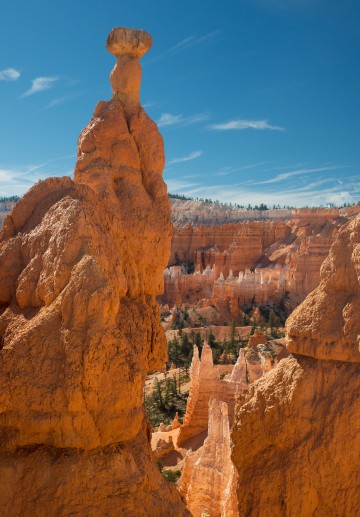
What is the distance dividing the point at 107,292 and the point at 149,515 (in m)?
2.26

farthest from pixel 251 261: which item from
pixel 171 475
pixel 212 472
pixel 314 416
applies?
pixel 314 416

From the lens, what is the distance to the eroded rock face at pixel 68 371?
511cm

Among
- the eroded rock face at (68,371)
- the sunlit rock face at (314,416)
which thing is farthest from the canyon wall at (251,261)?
the eroded rock face at (68,371)

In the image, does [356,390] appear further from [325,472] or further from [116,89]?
[116,89]

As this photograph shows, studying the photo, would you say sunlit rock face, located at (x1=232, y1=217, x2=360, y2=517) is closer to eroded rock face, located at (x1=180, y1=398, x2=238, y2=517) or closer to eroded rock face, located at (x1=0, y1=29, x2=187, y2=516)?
eroded rock face, located at (x1=0, y1=29, x2=187, y2=516)

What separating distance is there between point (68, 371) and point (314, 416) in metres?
3.53

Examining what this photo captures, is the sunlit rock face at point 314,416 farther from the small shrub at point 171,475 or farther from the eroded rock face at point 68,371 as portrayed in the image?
the small shrub at point 171,475

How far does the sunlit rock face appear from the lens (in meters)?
6.86

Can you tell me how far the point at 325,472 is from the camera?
22.6ft

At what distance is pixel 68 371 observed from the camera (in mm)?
5113

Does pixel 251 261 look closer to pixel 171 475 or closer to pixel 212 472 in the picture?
pixel 171 475

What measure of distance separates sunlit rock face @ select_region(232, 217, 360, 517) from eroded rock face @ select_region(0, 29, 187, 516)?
1.72 m

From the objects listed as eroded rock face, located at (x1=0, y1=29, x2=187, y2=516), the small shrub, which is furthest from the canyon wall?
eroded rock face, located at (x1=0, y1=29, x2=187, y2=516)

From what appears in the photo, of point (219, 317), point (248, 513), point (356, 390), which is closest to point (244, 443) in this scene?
point (248, 513)
